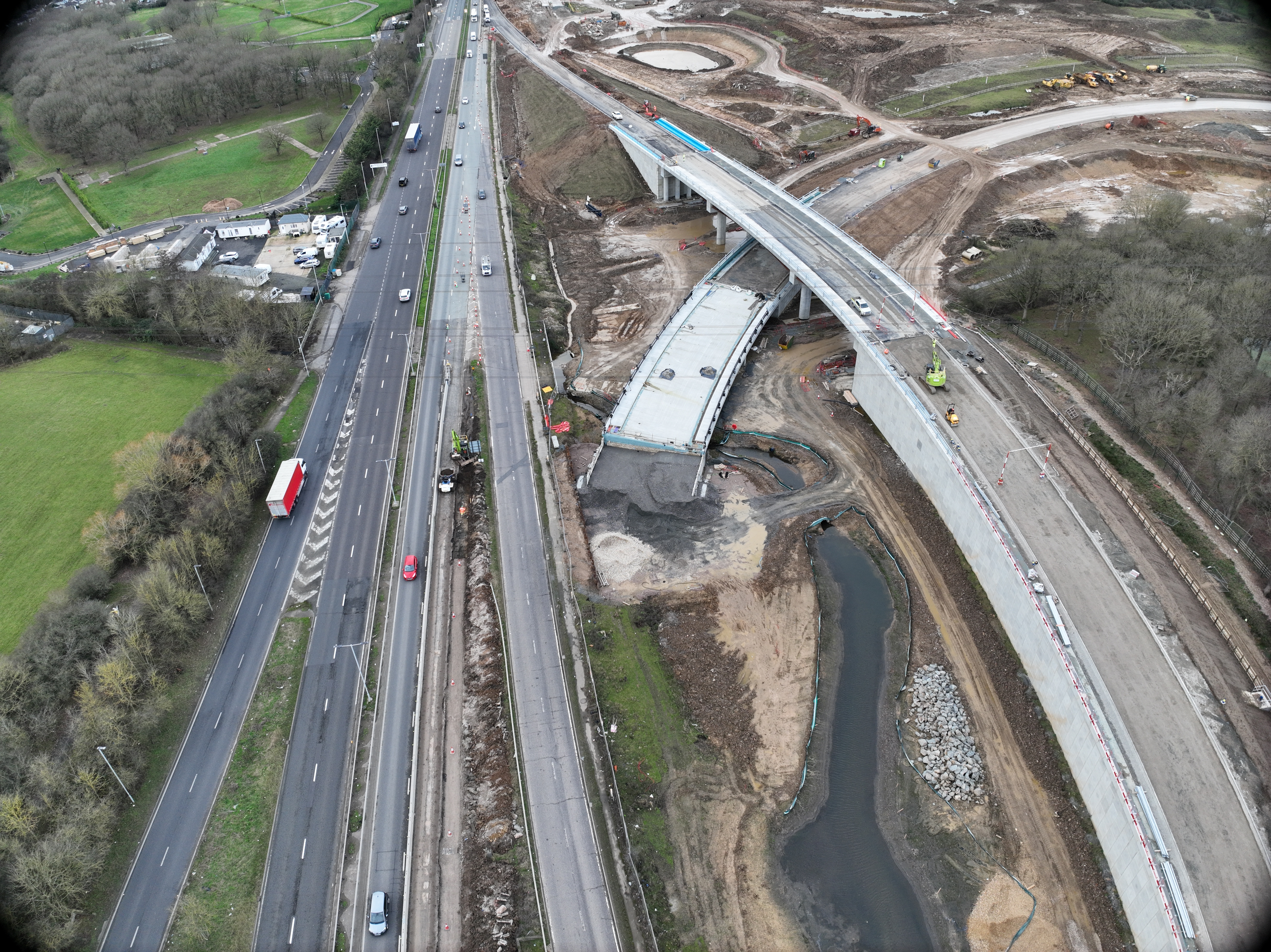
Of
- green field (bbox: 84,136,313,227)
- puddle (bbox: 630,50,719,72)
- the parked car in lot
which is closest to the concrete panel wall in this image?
the parked car in lot

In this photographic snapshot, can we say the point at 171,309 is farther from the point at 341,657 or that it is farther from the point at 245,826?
the point at 245,826

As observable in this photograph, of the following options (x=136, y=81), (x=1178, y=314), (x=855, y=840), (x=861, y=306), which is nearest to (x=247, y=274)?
(x=861, y=306)

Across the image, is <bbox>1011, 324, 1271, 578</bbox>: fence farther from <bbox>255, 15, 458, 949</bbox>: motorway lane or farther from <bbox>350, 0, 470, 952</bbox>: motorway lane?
<bbox>255, 15, 458, 949</bbox>: motorway lane

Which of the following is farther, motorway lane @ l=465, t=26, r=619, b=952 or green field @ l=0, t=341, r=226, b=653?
green field @ l=0, t=341, r=226, b=653

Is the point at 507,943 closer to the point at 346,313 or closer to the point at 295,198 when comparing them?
the point at 346,313

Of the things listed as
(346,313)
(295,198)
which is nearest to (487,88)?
(295,198)

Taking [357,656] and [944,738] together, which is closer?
[944,738]

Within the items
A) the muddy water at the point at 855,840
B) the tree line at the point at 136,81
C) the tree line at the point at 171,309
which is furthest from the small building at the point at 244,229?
the muddy water at the point at 855,840
